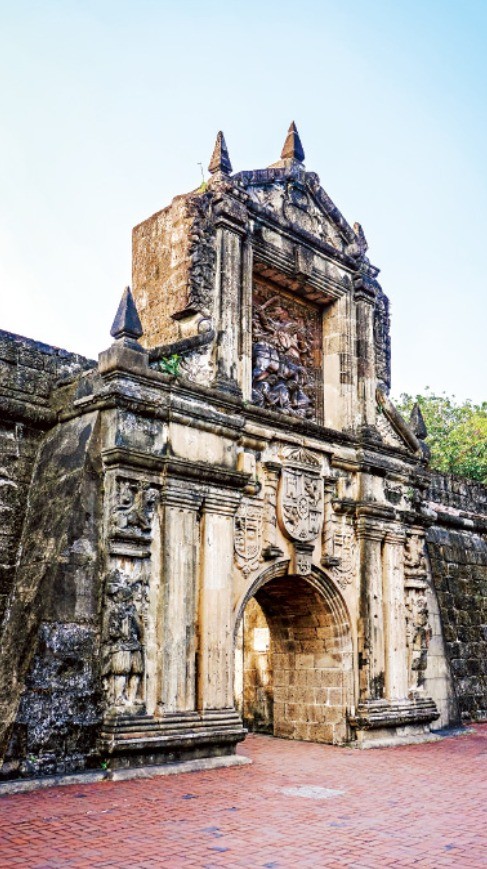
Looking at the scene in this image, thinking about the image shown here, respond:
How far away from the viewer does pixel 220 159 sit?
33.4 ft

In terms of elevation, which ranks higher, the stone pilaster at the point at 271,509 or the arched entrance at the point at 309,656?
the stone pilaster at the point at 271,509

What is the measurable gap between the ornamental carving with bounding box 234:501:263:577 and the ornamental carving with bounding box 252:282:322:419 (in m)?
1.49

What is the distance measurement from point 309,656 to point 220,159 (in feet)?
20.6

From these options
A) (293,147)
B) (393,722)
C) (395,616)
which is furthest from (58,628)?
(293,147)

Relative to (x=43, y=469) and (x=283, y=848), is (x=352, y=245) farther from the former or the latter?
(x=283, y=848)

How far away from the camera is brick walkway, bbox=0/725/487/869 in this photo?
16.4 ft

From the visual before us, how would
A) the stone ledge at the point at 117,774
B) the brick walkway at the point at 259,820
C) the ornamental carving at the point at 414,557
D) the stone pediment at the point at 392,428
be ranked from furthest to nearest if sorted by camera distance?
the stone pediment at the point at 392,428 → the ornamental carving at the point at 414,557 → the stone ledge at the point at 117,774 → the brick walkway at the point at 259,820

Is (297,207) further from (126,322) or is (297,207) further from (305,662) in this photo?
(305,662)

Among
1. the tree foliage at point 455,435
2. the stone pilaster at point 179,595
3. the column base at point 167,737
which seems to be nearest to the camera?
the column base at point 167,737

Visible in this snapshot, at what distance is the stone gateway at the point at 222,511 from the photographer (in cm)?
753

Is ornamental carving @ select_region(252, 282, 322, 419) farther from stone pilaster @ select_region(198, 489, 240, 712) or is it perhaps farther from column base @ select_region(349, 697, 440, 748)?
column base @ select_region(349, 697, 440, 748)

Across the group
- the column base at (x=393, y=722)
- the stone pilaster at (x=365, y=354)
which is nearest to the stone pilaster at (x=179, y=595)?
the column base at (x=393, y=722)

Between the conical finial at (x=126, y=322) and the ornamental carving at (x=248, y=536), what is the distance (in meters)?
2.28

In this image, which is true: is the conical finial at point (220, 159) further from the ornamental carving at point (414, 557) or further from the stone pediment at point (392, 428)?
the ornamental carving at point (414, 557)
